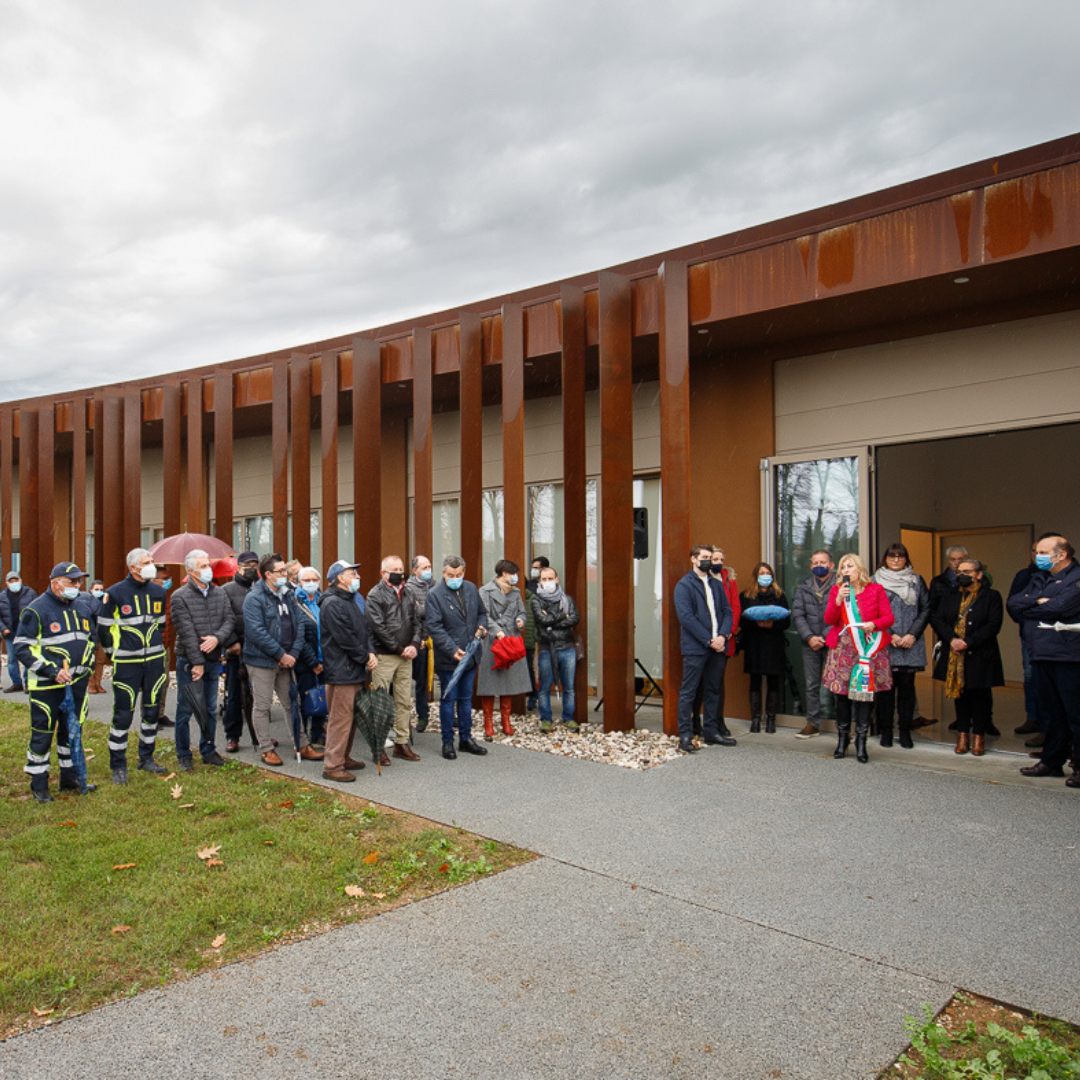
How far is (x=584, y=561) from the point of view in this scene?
9555 millimetres

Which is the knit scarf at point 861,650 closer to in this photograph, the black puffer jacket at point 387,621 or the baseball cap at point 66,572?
the black puffer jacket at point 387,621

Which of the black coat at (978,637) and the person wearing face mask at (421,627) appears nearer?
the black coat at (978,637)

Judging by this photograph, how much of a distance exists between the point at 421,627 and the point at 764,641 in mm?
3455

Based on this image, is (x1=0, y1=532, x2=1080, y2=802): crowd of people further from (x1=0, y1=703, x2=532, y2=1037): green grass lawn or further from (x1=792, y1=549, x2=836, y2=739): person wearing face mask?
(x1=0, y1=703, x2=532, y2=1037): green grass lawn

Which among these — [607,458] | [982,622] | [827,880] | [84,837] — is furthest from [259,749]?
[982,622]

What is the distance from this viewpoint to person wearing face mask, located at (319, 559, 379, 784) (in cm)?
710

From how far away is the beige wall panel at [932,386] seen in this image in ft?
26.0

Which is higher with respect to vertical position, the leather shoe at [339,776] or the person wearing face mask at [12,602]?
the person wearing face mask at [12,602]

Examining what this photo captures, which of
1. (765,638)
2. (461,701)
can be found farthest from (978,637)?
(461,701)

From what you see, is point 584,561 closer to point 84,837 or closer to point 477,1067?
point 84,837

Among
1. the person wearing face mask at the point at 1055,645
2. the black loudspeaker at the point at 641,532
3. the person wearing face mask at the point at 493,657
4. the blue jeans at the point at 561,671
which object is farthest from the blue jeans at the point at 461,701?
the person wearing face mask at the point at 1055,645

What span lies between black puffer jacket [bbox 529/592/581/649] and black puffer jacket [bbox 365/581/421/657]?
167 centimetres

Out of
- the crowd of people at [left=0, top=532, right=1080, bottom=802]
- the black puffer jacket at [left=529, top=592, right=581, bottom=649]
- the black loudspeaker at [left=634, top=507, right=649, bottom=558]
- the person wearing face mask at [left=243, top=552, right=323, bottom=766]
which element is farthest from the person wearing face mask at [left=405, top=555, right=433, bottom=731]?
the black loudspeaker at [left=634, top=507, right=649, bottom=558]

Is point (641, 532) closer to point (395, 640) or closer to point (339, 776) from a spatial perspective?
point (395, 640)
